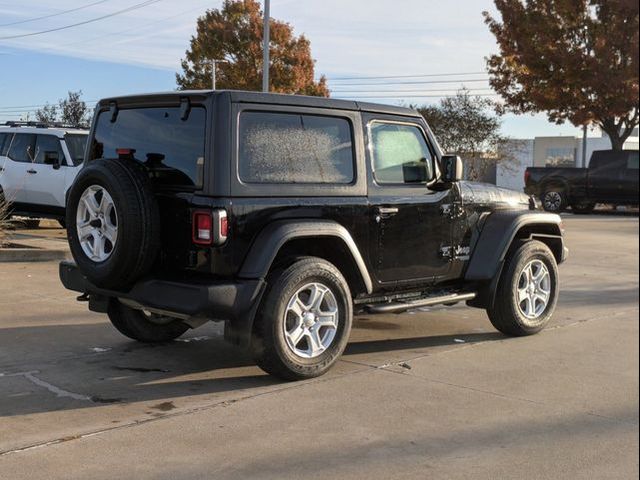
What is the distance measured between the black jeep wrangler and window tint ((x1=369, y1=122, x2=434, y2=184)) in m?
0.01

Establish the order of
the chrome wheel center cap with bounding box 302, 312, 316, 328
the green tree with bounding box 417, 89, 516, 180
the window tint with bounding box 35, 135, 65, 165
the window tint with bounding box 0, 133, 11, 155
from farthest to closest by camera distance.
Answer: the green tree with bounding box 417, 89, 516, 180 < the window tint with bounding box 0, 133, 11, 155 < the window tint with bounding box 35, 135, 65, 165 < the chrome wheel center cap with bounding box 302, 312, 316, 328

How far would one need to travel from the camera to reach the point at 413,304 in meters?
5.87

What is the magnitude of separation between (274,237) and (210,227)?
17.0 inches

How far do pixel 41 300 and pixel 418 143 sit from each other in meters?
4.43

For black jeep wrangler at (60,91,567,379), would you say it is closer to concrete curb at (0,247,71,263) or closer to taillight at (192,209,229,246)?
taillight at (192,209,229,246)

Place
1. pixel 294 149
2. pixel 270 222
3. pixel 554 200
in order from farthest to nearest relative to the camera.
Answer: pixel 554 200
pixel 294 149
pixel 270 222

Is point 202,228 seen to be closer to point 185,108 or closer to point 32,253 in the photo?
point 185,108

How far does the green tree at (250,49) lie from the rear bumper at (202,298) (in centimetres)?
2979

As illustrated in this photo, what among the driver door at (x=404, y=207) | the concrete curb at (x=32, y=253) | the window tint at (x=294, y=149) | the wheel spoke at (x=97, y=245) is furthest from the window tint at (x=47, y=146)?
the window tint at (x=294, y=149)

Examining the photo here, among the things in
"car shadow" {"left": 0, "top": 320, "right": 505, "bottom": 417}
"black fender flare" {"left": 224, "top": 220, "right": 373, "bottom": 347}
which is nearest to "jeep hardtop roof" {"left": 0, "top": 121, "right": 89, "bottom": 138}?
"car shadow" {"left": 0, "top": 320, "right": 505, "bottom": 417}

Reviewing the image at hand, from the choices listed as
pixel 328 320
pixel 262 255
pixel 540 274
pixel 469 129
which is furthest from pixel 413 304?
pixel 469 129

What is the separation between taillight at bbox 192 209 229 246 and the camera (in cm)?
479

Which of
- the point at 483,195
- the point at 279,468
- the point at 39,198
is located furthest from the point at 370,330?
the point at 39,198

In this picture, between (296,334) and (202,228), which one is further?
(296,334)
